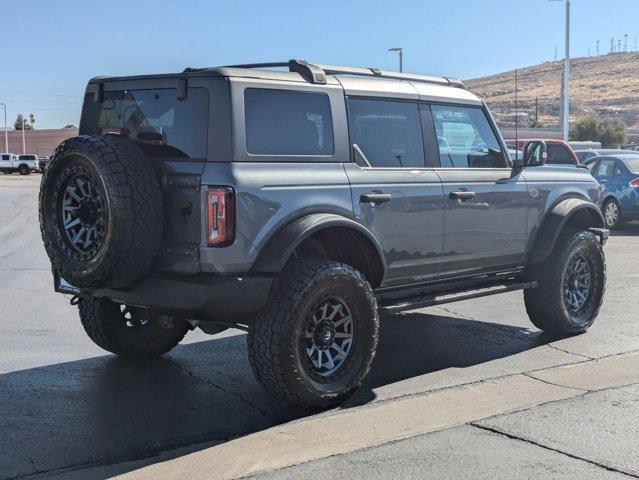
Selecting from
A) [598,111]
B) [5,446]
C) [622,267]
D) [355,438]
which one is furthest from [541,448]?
[598,111]

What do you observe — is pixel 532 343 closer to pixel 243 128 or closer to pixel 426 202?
pixel 426 202

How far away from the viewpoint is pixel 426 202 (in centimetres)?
584

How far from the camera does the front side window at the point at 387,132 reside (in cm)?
563

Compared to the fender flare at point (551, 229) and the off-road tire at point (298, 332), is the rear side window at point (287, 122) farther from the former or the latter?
the fender flare at point (551, 229)

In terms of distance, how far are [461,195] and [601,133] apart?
6050 cm

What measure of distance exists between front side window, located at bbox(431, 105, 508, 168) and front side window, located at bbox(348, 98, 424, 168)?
28 cm

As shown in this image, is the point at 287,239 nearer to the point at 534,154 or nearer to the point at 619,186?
the point at 534,154

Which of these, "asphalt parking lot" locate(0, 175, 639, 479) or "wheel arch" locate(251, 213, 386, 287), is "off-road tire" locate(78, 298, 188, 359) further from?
"wheel arch" locate(251, 213, 386, 287)

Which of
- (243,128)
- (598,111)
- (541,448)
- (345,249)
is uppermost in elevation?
(598,111)

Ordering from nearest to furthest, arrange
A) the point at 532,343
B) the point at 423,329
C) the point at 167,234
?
the point at 167,234 → the point at 532,343 → the point at 423,329

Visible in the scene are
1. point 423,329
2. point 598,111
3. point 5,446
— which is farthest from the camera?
point 598,111

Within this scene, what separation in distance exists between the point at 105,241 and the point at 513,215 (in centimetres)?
355

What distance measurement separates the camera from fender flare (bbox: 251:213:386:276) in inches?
188

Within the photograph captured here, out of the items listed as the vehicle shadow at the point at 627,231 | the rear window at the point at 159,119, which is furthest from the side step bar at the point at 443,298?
the vehicle shadow at the point at 627,231
